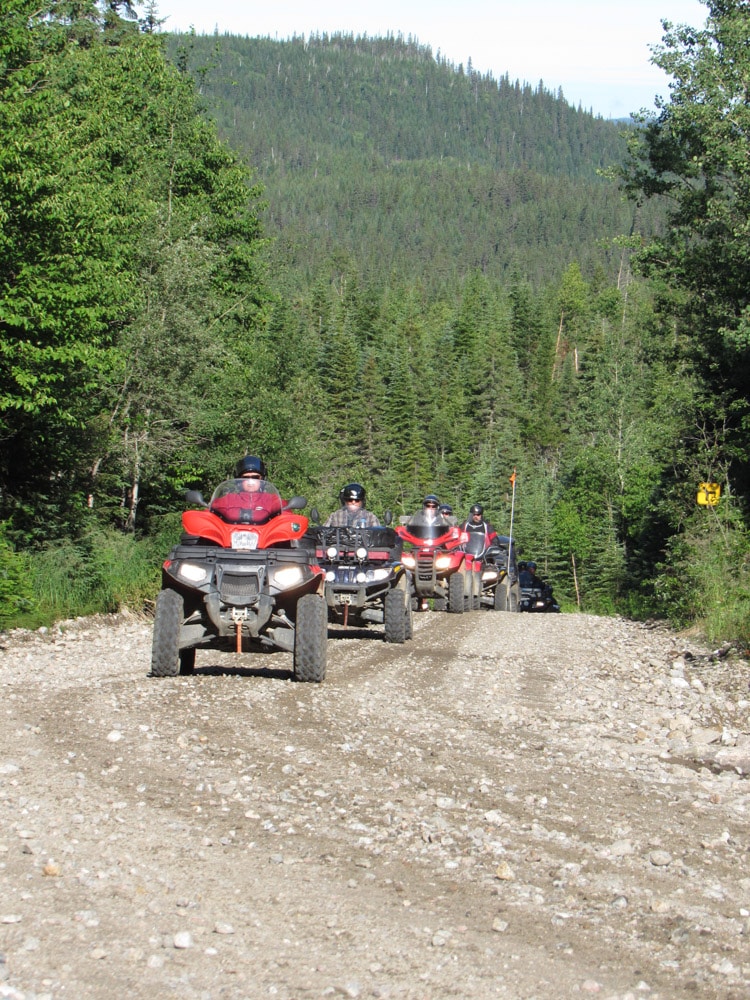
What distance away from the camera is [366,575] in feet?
49.1

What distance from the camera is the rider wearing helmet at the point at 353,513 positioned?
53.1 feet

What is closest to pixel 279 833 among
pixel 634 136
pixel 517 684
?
pixel 517 684

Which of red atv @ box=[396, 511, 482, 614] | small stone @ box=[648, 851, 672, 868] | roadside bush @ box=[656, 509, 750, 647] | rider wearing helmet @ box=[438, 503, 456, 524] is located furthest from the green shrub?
small stone @ box=[648, 851, 672, 868]

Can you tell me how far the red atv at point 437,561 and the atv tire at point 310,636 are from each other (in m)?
9.65

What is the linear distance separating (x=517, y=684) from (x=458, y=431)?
319ft

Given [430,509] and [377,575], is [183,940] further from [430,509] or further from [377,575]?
[430,509]

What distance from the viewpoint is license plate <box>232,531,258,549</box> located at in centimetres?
1086

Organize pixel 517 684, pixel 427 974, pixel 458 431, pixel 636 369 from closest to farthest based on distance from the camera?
pixel 427 974 → pixel 517 684 → pixel 636 369 → pixel 458 431

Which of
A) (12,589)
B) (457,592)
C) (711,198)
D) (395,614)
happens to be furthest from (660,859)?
(711,198)

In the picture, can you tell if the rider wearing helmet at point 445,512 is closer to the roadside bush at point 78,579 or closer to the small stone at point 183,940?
the roadside bush at point 78,579

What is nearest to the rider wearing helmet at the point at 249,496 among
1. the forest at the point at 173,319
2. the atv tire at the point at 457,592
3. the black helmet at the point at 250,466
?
the black helmet at the point at 250,466

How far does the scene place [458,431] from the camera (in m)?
108

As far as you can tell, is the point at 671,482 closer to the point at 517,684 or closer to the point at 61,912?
the point at 517,684

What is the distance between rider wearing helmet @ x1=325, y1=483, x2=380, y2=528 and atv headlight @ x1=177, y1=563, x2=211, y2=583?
19.2 feet
